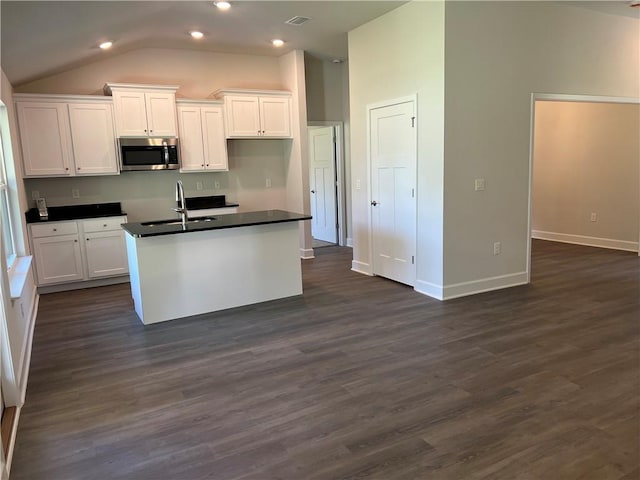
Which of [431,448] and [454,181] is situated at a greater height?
[454,181]

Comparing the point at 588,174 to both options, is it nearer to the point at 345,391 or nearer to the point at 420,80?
the point at 420,80

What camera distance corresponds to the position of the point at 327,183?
26.6ft

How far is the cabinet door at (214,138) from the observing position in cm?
638

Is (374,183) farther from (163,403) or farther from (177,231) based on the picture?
(163,403)

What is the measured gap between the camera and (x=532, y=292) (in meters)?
4.90

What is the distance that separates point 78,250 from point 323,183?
4.14 meters

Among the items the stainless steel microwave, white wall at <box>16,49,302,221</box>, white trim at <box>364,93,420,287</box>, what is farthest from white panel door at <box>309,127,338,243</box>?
the stainless steel microwave

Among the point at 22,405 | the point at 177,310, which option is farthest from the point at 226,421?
the point at 177,310

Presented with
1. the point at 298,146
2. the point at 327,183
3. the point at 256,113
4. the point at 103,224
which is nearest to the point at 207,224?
the point at 103,224

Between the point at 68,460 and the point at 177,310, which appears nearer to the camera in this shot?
the point at 68,460

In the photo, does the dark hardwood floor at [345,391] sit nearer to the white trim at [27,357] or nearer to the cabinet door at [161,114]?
the white trim at [27,357]

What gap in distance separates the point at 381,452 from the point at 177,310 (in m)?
2.71

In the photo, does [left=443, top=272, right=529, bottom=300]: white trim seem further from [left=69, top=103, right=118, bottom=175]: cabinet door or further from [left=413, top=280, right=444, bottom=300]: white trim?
[left=69, top=103, right=118, bottom=175]: cabinet door

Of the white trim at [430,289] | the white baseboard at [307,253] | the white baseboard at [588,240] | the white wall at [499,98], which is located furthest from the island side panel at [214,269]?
the white baseboard at [588,240]
